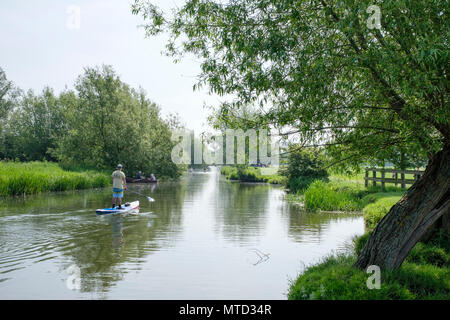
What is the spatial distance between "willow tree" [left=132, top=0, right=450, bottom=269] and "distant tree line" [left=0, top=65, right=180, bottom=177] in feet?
114

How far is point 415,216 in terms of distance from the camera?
6750 millimetres

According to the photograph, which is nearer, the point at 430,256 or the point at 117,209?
the point at 430,256

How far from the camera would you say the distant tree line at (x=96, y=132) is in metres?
42.6

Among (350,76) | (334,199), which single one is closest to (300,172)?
(334,199)

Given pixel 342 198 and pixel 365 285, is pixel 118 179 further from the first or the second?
pixel 365 285

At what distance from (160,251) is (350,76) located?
6.61 m

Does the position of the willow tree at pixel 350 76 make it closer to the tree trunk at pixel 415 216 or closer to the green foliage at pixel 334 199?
the tree trunk at pixel 415 216

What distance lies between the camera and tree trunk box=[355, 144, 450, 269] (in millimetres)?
6711

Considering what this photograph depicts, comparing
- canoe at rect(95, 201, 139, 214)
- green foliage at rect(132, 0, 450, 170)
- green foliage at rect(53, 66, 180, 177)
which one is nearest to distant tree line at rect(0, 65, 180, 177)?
green foliage at rect(53, 66, 180, 177)

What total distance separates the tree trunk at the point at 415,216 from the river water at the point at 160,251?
196cm

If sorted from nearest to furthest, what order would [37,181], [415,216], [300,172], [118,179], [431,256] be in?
1. [415,216]
2. [431,256]
3. [118,179]
4. [37,181]
5. [300,172]

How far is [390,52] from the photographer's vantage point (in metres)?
5.52

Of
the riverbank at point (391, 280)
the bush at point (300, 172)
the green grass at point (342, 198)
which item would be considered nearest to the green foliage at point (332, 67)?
the riverbank at point (391, 280)
